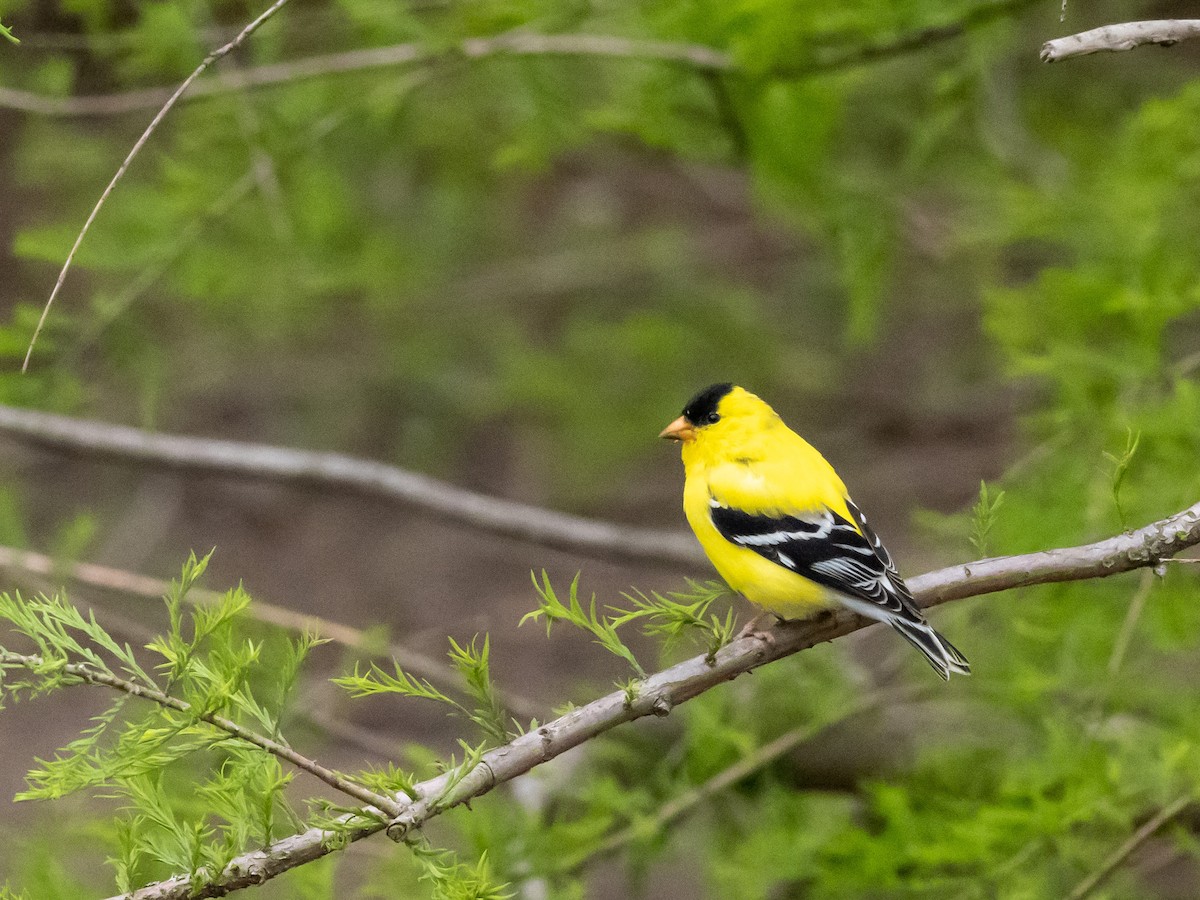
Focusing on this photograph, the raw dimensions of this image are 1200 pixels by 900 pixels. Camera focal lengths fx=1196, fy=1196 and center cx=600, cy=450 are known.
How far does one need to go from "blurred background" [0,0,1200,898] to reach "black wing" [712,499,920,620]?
1.87 feet

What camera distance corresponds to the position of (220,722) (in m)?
1.63

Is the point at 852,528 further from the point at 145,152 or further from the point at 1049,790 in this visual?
the point at 145,152

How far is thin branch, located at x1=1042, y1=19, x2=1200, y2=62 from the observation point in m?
1.66

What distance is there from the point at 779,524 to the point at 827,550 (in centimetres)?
16

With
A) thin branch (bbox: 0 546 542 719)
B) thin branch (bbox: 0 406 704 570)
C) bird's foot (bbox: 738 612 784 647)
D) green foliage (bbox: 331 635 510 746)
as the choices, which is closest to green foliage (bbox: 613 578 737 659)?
green foliage (bbox: 331 635 510 746)

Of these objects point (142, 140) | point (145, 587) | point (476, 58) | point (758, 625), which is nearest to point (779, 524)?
point (758, 625)

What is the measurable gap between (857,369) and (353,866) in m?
5.40

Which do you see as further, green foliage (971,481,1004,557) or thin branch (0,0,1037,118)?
thin branch (0,0,1037,118)

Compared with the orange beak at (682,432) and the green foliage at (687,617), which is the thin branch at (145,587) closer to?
the orange beak at (682,432)

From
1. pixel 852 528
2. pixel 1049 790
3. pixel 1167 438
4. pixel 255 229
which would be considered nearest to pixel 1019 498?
pixel 1167 438

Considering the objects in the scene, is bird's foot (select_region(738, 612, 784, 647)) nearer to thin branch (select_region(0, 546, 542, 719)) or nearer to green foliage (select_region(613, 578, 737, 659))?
green foliage (select_region(613, 578, 737, 659))

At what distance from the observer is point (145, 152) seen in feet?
22.6

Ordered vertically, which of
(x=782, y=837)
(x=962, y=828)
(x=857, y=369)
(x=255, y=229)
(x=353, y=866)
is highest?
(x=255, y=229)

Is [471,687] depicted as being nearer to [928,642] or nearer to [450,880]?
[450,880]
